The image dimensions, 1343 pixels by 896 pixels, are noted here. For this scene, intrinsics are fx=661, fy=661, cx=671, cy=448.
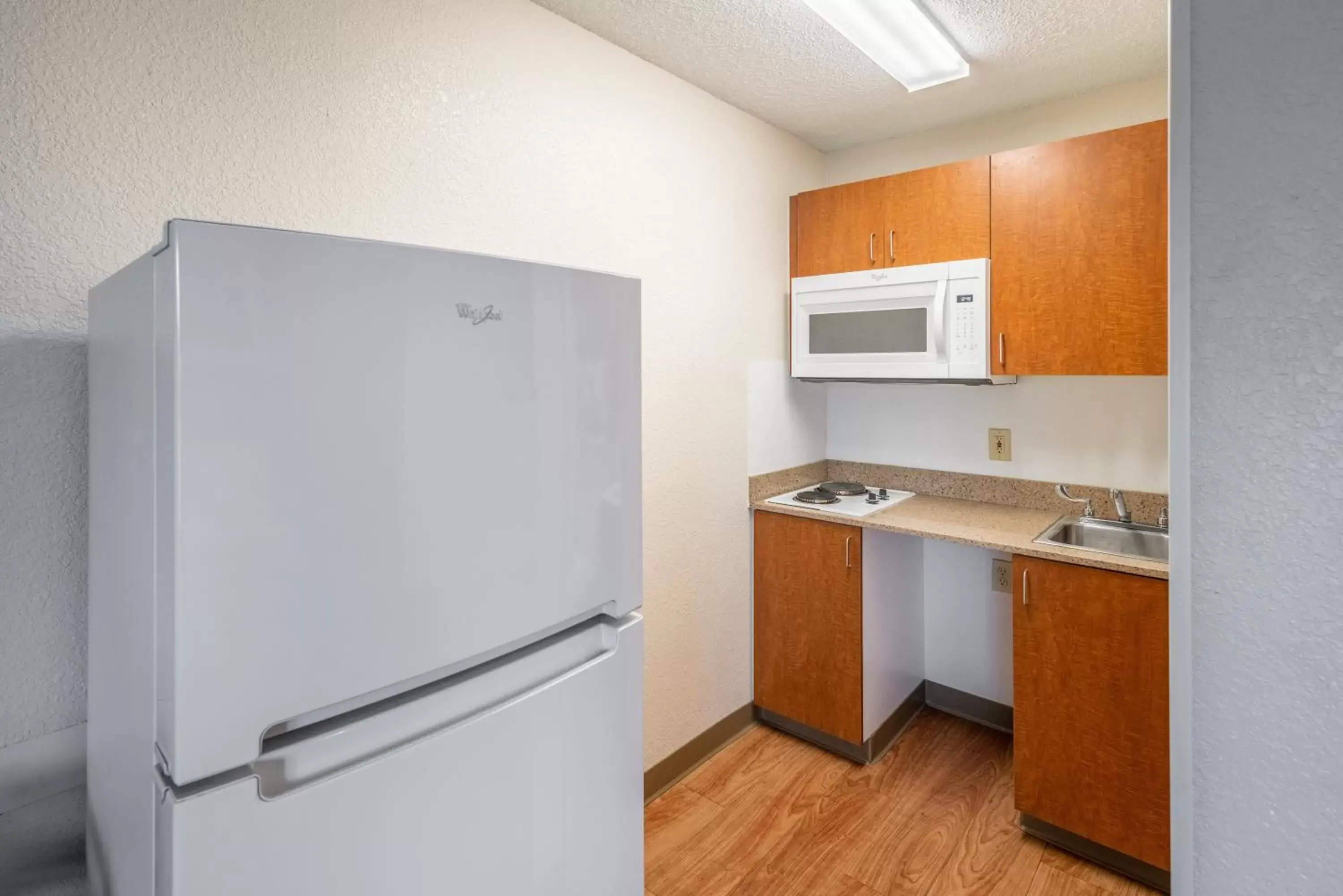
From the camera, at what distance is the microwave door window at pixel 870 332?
2.33 m

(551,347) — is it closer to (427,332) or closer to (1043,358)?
(427,332)

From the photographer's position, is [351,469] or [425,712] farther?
[425,712]

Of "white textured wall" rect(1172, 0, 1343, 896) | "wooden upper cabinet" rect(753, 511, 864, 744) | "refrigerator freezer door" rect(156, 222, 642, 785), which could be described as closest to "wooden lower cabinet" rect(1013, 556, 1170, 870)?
"wooden upper cabinet" rect(753, 511, 864, 744)

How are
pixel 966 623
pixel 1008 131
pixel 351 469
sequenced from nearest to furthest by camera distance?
pixel 351 469, pixel 1008 131, pixel 966 623

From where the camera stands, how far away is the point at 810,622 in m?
2.46

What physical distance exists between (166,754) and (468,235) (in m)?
1.27

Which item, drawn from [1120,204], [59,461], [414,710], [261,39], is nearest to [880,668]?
[1120,204]

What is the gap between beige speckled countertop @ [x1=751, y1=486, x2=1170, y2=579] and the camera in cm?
179

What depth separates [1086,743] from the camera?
1.85m

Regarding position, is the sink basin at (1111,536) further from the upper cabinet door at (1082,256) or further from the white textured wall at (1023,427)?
the upper cabinet door at (1082,256)

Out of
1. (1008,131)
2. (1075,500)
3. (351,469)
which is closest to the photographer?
(351,469)

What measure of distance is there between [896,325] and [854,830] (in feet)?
5.49

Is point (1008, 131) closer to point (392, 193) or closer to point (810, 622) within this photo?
point (810, 622)

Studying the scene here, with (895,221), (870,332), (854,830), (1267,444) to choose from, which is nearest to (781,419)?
(870,332)
